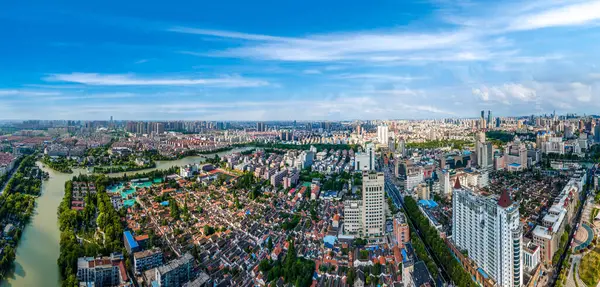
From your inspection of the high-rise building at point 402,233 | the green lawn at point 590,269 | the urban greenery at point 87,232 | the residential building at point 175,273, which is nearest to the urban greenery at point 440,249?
the high-rise building at point 402,233

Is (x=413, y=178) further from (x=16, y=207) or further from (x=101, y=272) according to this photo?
(x=16, y=207)

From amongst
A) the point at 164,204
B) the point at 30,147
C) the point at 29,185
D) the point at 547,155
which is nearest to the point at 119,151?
the point at 30,147

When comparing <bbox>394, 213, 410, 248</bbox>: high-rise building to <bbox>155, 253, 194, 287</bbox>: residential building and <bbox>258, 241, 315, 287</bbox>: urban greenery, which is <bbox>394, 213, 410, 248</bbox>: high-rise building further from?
<bbox>155, 253, 194, 287</bbox>: residential building

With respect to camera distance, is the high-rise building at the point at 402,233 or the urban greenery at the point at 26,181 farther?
the urban greenery at the point at 26,181

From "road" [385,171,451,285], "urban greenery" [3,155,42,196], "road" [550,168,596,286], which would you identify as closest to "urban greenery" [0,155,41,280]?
"urban greenery" [3,155,42,196]

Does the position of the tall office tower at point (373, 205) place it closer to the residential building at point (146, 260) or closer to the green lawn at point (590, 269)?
the green lawn at point (590, 269)

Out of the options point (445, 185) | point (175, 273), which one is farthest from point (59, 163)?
point (445, 185)
